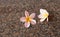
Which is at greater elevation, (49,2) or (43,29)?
(49,2)

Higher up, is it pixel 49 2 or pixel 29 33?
pixel 49 2

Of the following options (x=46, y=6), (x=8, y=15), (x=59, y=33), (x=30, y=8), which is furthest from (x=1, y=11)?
(x=59, y=33)

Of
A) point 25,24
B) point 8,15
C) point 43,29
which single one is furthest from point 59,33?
point 8,15

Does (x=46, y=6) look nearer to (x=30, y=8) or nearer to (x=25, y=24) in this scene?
(x=30, y=8)

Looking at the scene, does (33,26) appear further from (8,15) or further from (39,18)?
(8,15)

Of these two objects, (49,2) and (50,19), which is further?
(49,2)

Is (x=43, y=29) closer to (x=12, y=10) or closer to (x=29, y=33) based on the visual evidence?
(x=29, y=33)
